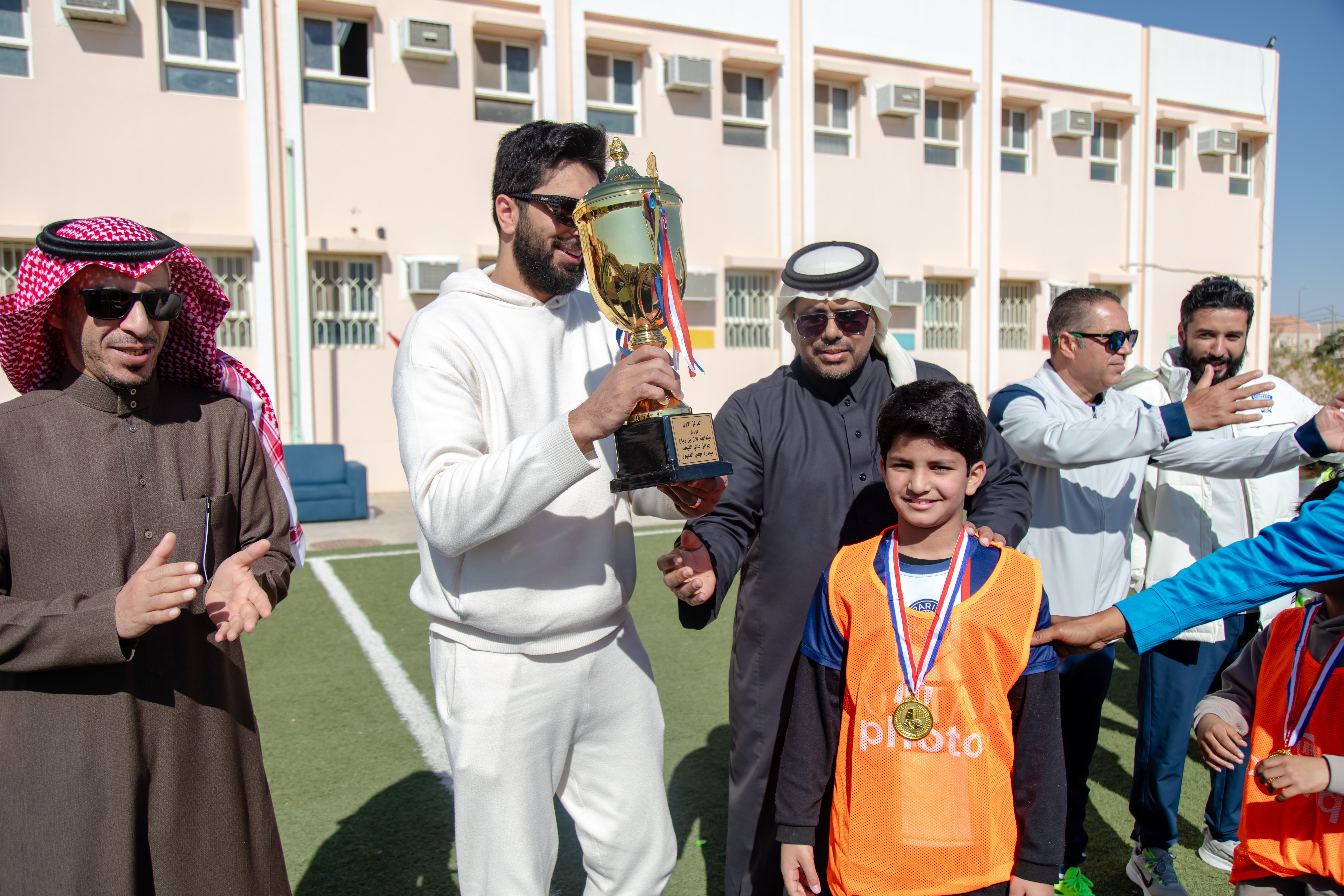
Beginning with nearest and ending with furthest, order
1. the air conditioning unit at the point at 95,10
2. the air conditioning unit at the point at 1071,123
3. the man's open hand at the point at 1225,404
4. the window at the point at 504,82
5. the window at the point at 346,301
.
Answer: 1. the man's open hand at the point at 1225,404
2. the air conditioning unit at the point at 95,10
3. the window at the point at 346,301
4. the window at the point at 504,82
5. the air conditioning unit at the point at 1071,123

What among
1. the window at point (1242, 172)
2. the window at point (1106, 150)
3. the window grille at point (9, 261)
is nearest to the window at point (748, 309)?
the window at point (1106, 150)

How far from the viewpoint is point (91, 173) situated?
10430mm

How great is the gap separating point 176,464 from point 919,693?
5.53 feet

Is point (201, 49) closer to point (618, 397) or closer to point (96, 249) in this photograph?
point (96, 249)

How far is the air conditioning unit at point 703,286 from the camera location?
526 inches

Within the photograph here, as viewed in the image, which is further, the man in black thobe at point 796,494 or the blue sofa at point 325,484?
the blue sofa at point 325,484

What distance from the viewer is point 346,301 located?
11.7 metres

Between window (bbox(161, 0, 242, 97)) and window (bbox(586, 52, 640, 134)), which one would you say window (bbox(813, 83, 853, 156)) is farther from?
window (bbox(161, 0, 242, 97))

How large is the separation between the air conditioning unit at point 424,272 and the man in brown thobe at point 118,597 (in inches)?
391

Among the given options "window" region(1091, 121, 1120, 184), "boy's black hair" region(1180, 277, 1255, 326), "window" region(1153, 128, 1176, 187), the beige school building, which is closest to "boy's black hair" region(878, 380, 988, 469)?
"boy's black hair" region(1180, 277, 1255, 326)

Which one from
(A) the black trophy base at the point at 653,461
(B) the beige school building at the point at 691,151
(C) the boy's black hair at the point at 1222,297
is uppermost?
(B) the beige school building at the point at 691,151

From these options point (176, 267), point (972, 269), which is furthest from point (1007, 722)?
point (972, 269)

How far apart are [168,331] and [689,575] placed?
131 cm

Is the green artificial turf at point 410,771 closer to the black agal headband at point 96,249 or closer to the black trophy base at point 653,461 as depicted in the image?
the black trophy base at point 653,461
